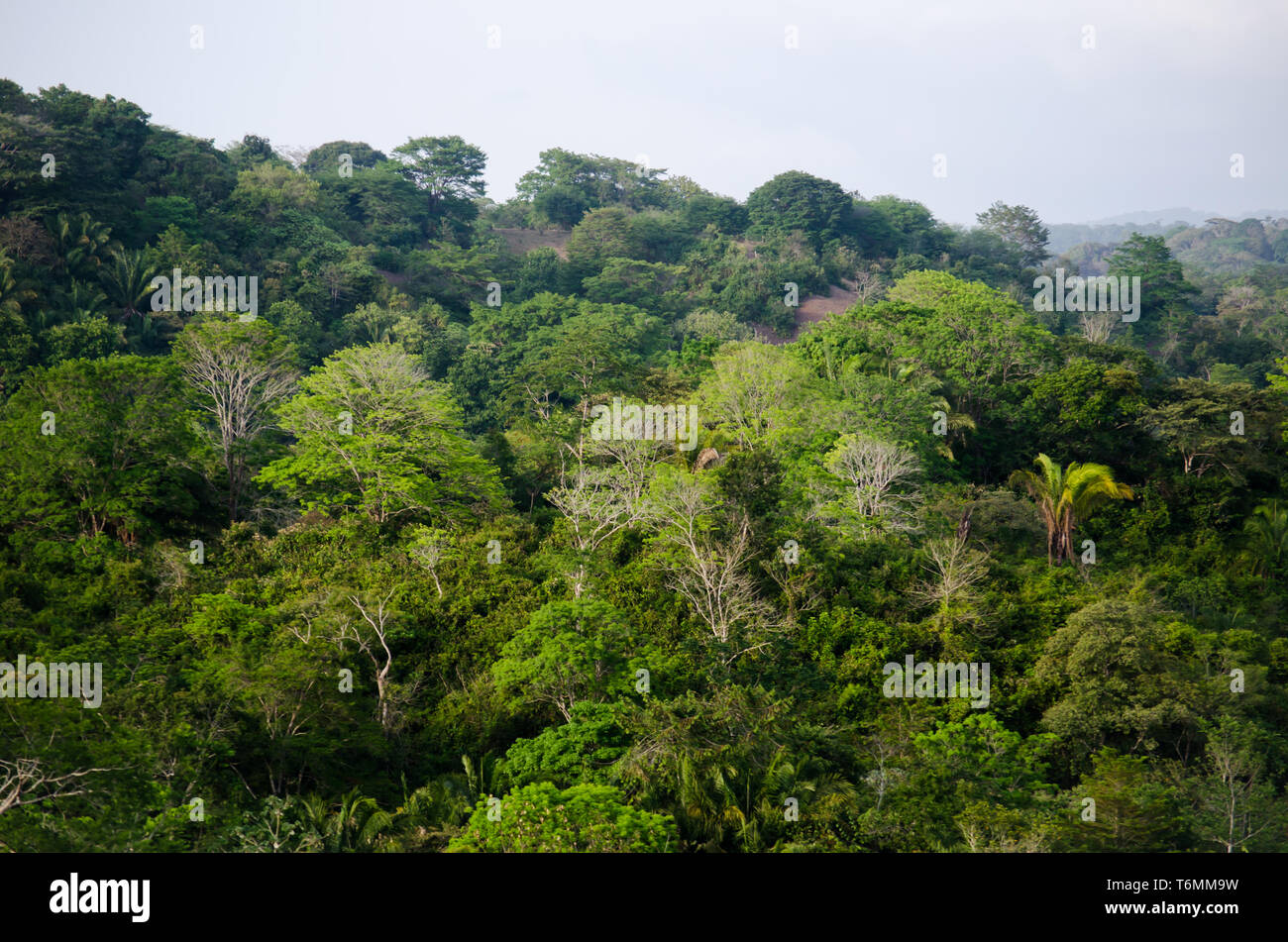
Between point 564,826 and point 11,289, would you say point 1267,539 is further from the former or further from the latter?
point 11,289

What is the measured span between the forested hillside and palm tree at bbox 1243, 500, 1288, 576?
9 centimetres

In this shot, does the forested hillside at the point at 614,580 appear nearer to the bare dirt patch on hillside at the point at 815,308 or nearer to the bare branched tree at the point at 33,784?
the bare branched tree at the point at 33,784

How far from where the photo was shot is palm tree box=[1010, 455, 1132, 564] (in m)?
25.8

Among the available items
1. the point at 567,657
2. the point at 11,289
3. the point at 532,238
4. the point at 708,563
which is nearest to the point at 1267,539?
the point at 708,563

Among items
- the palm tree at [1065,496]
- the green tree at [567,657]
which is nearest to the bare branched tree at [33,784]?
the green tree at [567,657]

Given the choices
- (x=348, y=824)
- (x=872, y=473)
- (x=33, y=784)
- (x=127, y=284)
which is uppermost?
(x=127, y=284)

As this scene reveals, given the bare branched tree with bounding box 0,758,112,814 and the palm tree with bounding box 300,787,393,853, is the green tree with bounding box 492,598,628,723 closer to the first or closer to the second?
the palm tree with bounding box 300,787,393,853

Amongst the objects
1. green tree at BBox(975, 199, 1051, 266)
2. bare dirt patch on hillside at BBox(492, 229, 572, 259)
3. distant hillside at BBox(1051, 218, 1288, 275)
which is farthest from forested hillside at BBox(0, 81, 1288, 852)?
distant hillside at BBox(1051, 218, 1288, 275)

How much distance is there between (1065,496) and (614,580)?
11.5m

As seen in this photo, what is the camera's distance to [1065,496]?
25766mm

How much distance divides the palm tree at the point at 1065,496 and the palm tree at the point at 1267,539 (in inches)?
154

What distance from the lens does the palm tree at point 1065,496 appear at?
84.8 ft
